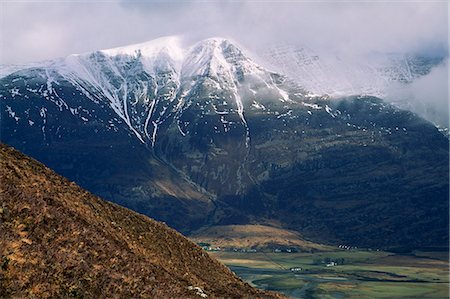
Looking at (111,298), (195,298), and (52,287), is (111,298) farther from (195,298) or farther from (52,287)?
(195,298)

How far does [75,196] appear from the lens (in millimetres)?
56625

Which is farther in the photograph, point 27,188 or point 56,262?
point 27,188

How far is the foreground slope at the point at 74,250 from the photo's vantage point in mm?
38688

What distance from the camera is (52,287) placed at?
125ft

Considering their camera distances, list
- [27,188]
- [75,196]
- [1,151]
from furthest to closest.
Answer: [75,196] → [1,151] → [27,188]

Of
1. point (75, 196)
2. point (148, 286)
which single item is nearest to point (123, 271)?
point (148, 286)

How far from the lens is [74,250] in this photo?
4312cm

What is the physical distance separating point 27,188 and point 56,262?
9.98 metres

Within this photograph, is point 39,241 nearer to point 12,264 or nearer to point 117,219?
point 12,264

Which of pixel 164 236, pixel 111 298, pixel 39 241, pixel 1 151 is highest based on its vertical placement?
pixel 1 151

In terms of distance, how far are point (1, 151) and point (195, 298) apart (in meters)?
21.8

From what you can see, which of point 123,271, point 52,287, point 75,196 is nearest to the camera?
point 52,287

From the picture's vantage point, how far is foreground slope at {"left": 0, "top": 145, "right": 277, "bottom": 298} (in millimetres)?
38688

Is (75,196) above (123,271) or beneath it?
above
